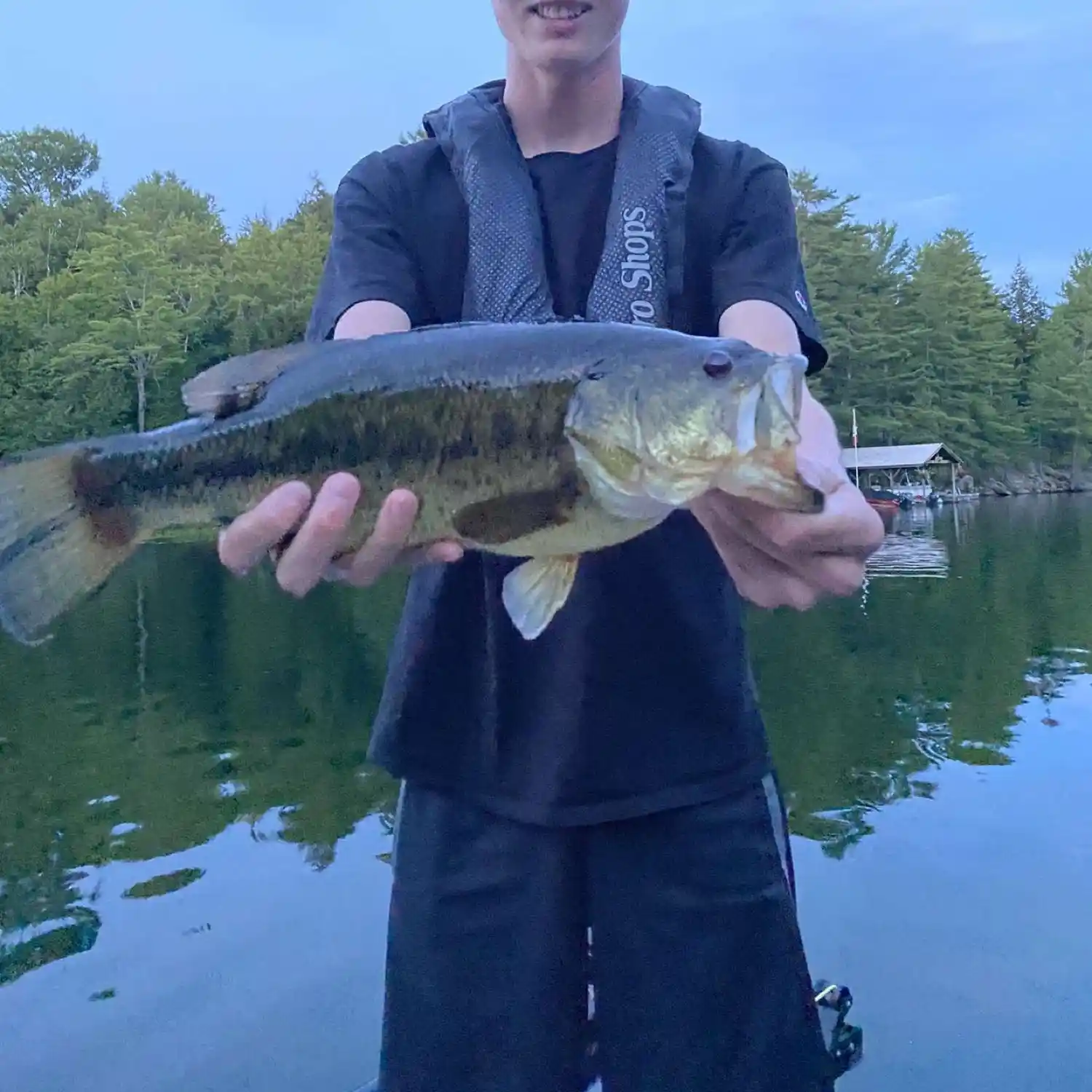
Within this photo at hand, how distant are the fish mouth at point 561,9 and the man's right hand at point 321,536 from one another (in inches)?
54.3

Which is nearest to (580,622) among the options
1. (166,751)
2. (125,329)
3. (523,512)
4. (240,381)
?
(523,512)

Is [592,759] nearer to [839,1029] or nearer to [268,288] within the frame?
[839,1029]

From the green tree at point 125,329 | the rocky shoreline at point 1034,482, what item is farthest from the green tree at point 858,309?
the green tree at point 125,329

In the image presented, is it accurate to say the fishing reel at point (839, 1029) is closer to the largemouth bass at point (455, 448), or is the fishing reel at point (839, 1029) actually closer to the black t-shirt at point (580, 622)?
the black t-shirt at point (580, 622)

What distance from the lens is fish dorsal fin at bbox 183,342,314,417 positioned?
8.85 ft

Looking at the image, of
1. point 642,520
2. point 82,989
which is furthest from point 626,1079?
point 82,989

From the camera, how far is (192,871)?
765 centimetres

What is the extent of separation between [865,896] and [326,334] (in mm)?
5094

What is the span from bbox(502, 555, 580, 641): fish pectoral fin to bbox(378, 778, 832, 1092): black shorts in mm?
572

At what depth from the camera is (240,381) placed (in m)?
2.73

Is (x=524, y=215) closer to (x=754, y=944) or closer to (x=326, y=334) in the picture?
(x=326, y=334)

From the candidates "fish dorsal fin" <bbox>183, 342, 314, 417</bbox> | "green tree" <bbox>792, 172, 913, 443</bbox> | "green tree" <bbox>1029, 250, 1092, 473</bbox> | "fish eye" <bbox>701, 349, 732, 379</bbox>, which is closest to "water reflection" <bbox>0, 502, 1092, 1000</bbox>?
"fish dorsal fin" <bbox>183, 342, 314, 417</bbox>

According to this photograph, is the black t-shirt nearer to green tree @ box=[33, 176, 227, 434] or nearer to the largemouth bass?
the largemouth bass

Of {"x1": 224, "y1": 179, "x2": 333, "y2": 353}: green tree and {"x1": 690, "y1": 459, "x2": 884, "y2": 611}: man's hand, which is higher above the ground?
{"x1": 224, "y1": 179, "x2": 333, "y2": 353}: green tree
